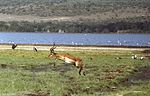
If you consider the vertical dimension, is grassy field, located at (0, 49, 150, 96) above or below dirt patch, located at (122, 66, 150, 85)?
above

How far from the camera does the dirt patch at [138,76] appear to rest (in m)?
31.7

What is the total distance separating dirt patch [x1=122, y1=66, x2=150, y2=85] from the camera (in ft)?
104

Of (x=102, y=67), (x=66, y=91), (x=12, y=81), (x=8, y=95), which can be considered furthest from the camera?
(x=102, y=67)

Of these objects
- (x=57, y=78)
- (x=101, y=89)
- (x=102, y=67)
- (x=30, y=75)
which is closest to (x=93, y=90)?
(x=101, y=89)

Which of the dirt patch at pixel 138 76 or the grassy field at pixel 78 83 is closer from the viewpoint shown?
the grassy field at pixel 78 83

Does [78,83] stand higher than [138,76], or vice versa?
[78,83]

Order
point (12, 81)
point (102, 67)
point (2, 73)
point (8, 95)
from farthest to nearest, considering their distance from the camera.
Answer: point (102, 67), point (2, 73), point (12, 81), point (8, 95)

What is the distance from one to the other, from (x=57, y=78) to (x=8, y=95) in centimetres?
769

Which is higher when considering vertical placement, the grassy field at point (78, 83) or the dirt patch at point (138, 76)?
the grassy field at point (78, 83)

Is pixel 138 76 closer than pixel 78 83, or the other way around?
pixel 78 83

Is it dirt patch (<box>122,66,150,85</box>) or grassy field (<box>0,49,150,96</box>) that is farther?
dirt patch (<box>122,66,150,85</box>)

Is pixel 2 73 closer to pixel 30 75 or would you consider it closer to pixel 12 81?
pixel 30 75

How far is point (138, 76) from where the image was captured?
35625 mm

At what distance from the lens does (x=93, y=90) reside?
26641mm
